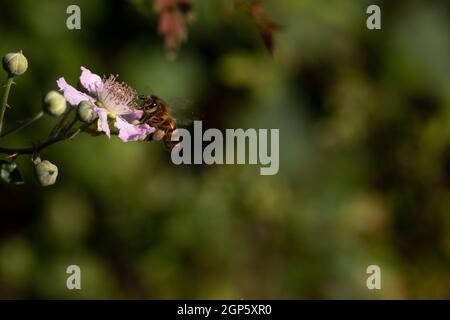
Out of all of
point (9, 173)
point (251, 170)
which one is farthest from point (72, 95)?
point (251, 170)

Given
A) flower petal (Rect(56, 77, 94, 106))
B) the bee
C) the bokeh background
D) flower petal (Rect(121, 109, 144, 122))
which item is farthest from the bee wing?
the bokeh background

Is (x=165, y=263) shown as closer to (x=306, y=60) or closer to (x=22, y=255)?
(x=22, y=255)

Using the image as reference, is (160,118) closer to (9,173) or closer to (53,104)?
(53,104)

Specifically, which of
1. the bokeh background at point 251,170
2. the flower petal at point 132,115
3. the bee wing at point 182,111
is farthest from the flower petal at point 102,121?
the bokeh background at point 251,170

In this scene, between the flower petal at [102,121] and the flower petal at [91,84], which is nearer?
the flower petal at [102,121]

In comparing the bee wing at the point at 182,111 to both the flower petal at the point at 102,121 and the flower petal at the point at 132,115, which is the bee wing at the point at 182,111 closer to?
the flower petal at the point at 132,115

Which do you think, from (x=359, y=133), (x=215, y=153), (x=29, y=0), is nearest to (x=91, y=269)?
(x=215, y=153)
